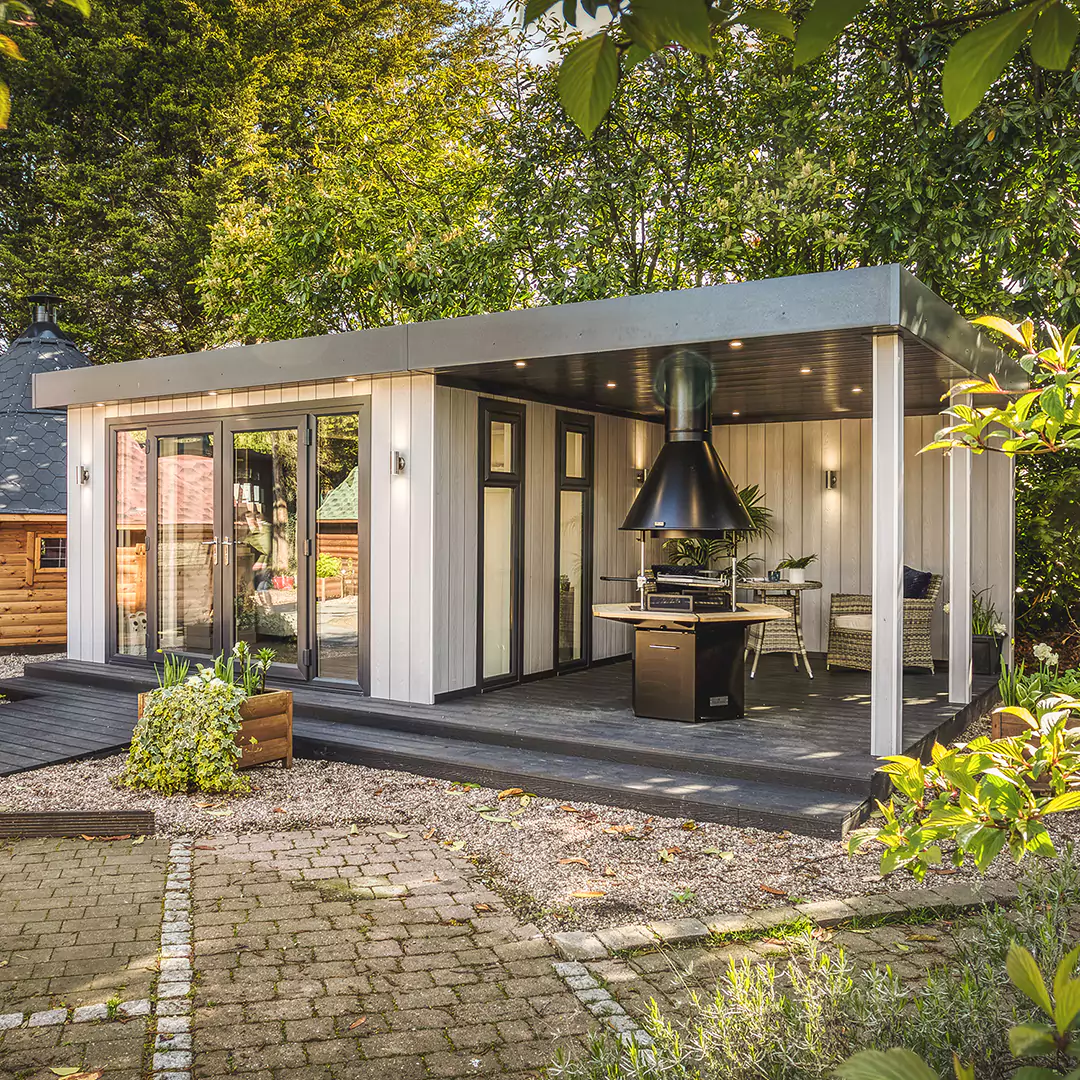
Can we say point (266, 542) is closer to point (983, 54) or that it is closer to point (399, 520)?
point (399, 520)

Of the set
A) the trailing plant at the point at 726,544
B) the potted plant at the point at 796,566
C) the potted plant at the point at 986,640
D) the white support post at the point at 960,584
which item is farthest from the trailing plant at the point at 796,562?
the white support post at the point at 960,584

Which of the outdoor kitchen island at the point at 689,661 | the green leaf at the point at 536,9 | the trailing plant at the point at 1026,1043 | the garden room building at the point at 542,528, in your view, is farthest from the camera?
the outdoor kitchen island at the point at 689,661

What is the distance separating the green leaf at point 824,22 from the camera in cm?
89

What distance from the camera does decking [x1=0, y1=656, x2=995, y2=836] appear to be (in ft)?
16.7

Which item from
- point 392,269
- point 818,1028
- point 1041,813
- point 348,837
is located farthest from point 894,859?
point 392,269

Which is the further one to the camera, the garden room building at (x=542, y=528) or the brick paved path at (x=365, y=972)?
the garden room building at (x=542, y=528)

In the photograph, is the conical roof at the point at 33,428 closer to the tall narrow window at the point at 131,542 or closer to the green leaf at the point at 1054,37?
the tall narrow window at the point at 131,542

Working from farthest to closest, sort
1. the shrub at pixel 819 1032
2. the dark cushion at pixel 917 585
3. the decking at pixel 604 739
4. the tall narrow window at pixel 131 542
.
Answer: the dark cushion at pixel 917 585, the tall narrow window at pixel 131 542, the decking at pixel 604 739, the shrub at pixel 819 1032

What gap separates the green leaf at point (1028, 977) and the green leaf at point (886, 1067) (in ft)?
0.34

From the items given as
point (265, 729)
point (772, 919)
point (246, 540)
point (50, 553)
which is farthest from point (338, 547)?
point (50, 553)

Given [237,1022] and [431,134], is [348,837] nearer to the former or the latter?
[237,1022]

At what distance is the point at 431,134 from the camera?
51.3 feet

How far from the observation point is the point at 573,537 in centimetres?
→ 872

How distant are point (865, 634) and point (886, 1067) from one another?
27.4 feet
